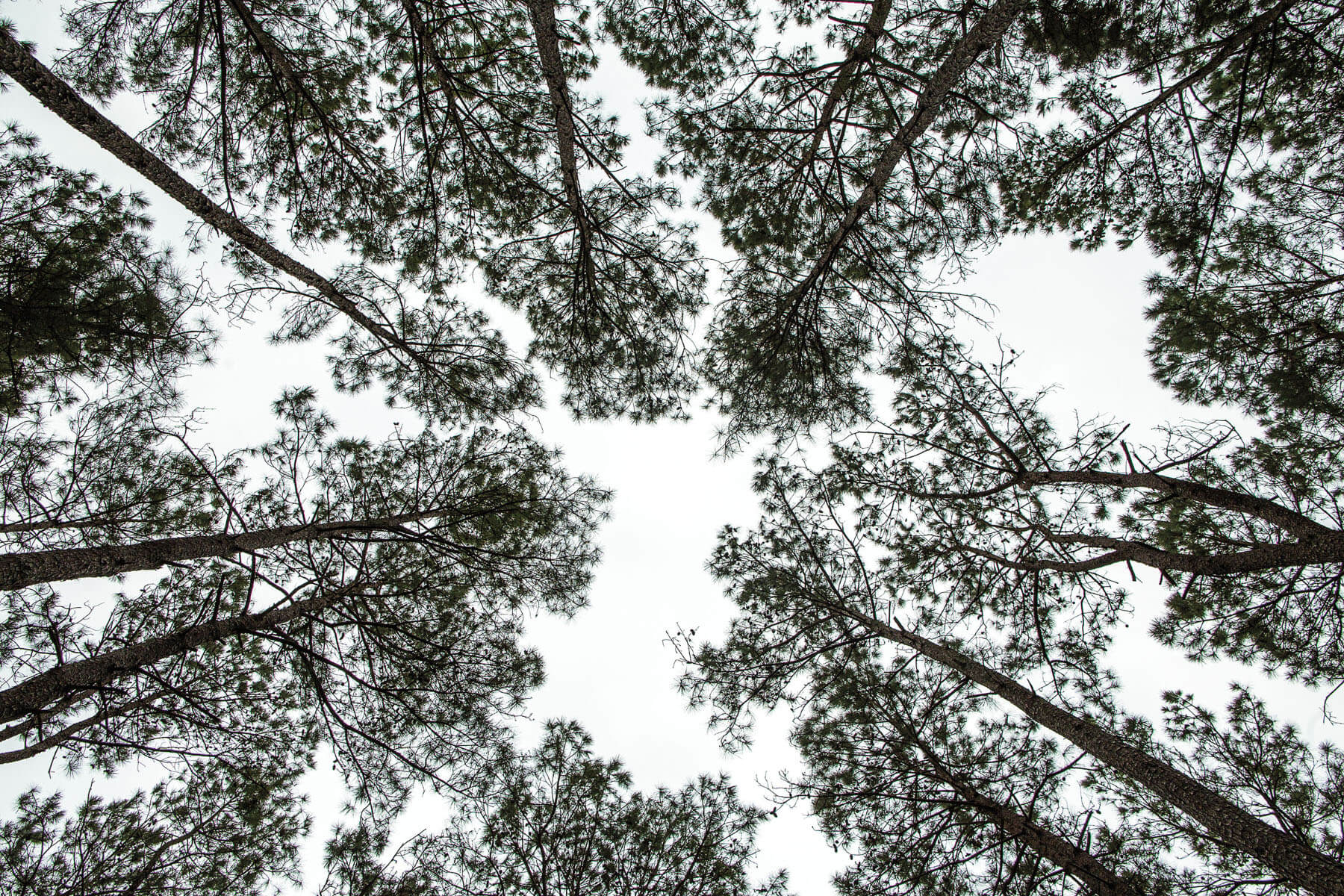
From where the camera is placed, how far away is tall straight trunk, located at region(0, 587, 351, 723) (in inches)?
145

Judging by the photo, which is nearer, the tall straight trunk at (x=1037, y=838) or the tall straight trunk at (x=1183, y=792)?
the tall straight trunk at (x=1183, y=792)

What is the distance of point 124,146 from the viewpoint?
3699 millimetres

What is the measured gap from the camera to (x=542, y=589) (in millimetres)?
5996

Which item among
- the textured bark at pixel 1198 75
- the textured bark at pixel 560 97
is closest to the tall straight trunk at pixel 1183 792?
the textured bark at pixel 1198 75

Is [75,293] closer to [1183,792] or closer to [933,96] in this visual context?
[933,96]

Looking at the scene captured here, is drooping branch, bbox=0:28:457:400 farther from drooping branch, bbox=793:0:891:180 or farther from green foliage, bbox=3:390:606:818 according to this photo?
drooping branch, bbox=793:0:891:180

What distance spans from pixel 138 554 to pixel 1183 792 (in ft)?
25.7

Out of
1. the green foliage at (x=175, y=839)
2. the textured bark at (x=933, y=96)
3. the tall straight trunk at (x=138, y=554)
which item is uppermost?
the textured bark at (x=933, y=96)

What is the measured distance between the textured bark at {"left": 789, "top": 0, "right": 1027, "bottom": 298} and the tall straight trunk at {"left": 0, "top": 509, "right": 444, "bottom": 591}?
483cm

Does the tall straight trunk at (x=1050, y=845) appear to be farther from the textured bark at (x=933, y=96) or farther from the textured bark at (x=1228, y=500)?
the textured bark at (x=933, y=96)

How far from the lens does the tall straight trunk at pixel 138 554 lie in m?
3.77

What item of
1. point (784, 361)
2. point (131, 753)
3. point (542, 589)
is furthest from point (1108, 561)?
point (131, 753)

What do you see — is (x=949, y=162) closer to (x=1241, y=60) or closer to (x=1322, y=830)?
(x=1241, y=60)

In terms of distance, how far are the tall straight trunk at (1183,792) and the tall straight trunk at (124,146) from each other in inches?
264
